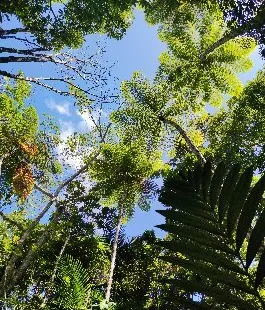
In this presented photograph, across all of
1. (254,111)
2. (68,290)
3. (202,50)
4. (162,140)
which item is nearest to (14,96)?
(162,140)

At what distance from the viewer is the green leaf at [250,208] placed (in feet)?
3.41

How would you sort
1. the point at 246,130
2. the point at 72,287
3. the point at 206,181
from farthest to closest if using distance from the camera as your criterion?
the point at 246,130
the point at 72,287
the point at 206,181

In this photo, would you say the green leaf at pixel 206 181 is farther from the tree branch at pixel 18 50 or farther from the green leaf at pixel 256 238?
the tree branch at pixel 18 50

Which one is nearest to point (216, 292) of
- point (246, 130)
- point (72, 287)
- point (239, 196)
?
point (239, 196)

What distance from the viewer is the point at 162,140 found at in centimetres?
1658

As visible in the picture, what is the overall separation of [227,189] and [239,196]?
0.05 m

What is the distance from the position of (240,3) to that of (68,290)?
7.31m

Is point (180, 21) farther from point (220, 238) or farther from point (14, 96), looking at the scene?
point (220, 238)

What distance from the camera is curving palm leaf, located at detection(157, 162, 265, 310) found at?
40.4 inches

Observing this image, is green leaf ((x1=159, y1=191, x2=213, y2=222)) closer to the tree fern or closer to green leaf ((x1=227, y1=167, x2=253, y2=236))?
green leaf ((x1=227, y1=167, x2=253, y2=236))

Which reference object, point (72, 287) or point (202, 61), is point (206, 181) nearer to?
point (72, 287)

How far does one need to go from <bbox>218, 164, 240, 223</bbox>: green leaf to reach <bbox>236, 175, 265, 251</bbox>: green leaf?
8 centimetres

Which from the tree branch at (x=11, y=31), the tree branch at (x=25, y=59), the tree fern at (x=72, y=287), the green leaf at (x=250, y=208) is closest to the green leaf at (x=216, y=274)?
the green leaf at (x=250, y=208)

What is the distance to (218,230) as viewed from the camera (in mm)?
1152
